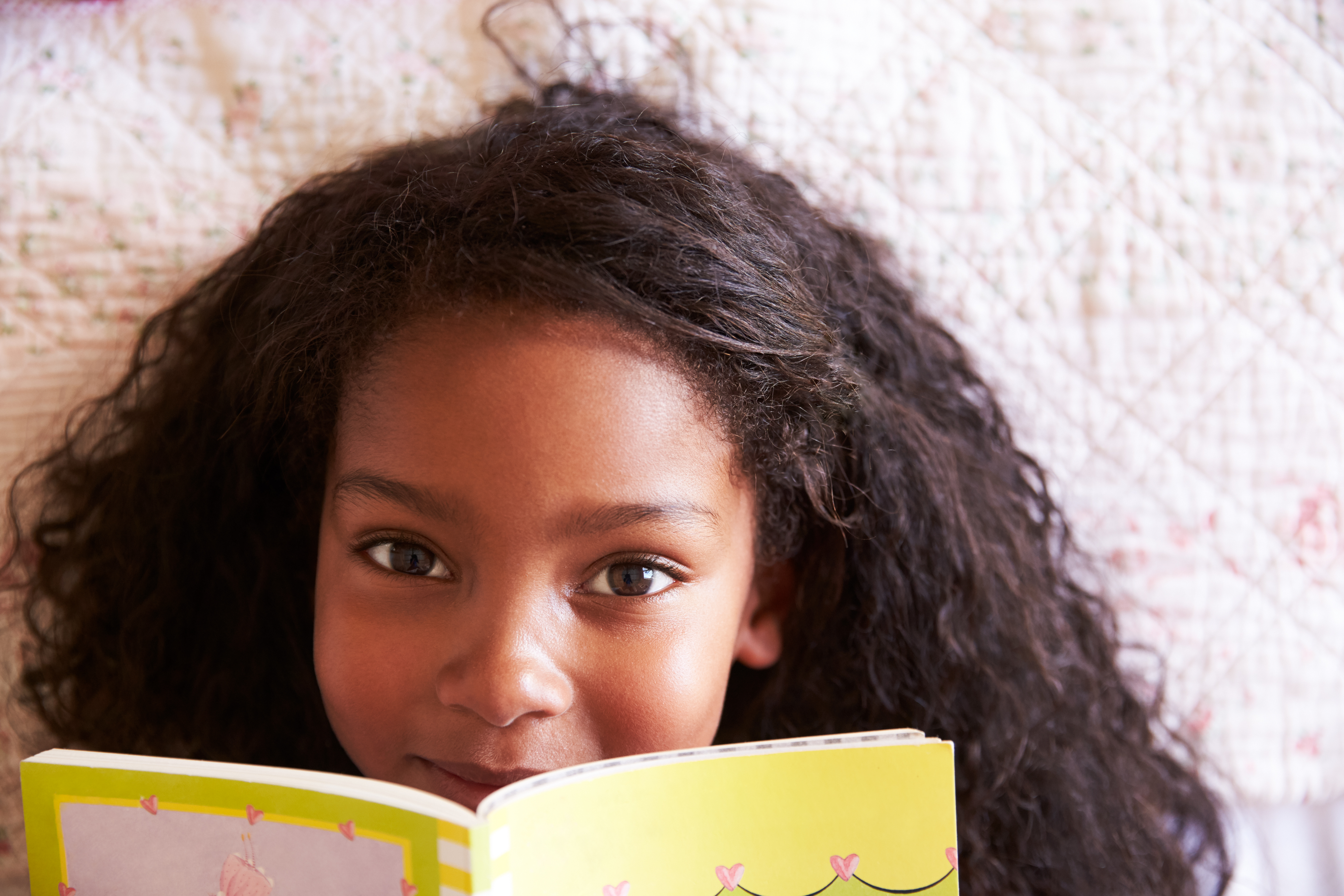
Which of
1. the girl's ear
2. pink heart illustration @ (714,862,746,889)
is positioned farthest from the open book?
the girl's ear

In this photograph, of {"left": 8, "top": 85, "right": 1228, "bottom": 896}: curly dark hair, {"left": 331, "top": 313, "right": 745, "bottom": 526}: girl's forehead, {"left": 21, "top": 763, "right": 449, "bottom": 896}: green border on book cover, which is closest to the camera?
{"left": 21, "top": 763, "right": 449, "bottom": 896}: green border on book cover

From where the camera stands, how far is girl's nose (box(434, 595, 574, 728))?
0.63 m

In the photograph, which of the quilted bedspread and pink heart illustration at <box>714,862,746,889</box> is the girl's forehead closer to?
pink heart illustration at <box>714,862,746,889</box>

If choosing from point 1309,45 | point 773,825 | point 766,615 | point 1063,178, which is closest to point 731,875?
point 773,825

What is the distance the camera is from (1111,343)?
3.13ft

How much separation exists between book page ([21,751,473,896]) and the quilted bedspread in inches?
19.0

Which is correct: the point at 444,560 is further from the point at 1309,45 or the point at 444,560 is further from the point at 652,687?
the point at 1309,45

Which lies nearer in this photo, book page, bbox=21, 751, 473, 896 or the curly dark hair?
book page, bbox=21, 751, 473, 896

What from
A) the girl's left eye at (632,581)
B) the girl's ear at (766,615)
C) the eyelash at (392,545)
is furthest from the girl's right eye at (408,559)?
the girl's ear at (766,615)

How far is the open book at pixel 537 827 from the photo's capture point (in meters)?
0.55

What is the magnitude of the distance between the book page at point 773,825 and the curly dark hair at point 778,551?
0.22m

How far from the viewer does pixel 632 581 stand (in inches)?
27.5

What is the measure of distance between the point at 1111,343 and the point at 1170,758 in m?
0.38

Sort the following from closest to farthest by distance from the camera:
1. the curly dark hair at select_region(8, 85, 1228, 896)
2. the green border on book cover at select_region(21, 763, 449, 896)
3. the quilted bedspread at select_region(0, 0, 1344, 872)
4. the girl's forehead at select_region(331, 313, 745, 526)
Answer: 1. the green border on book cover at select_region(21, 763, 449, 896)
2. the girl's forehead at select_region(331, 313, 745, 526)
3. the curly dark hair at select_region(8, 85, 1228, 896)
4. the quilted bedspread at select_region(0, 0, 1344, 872)
